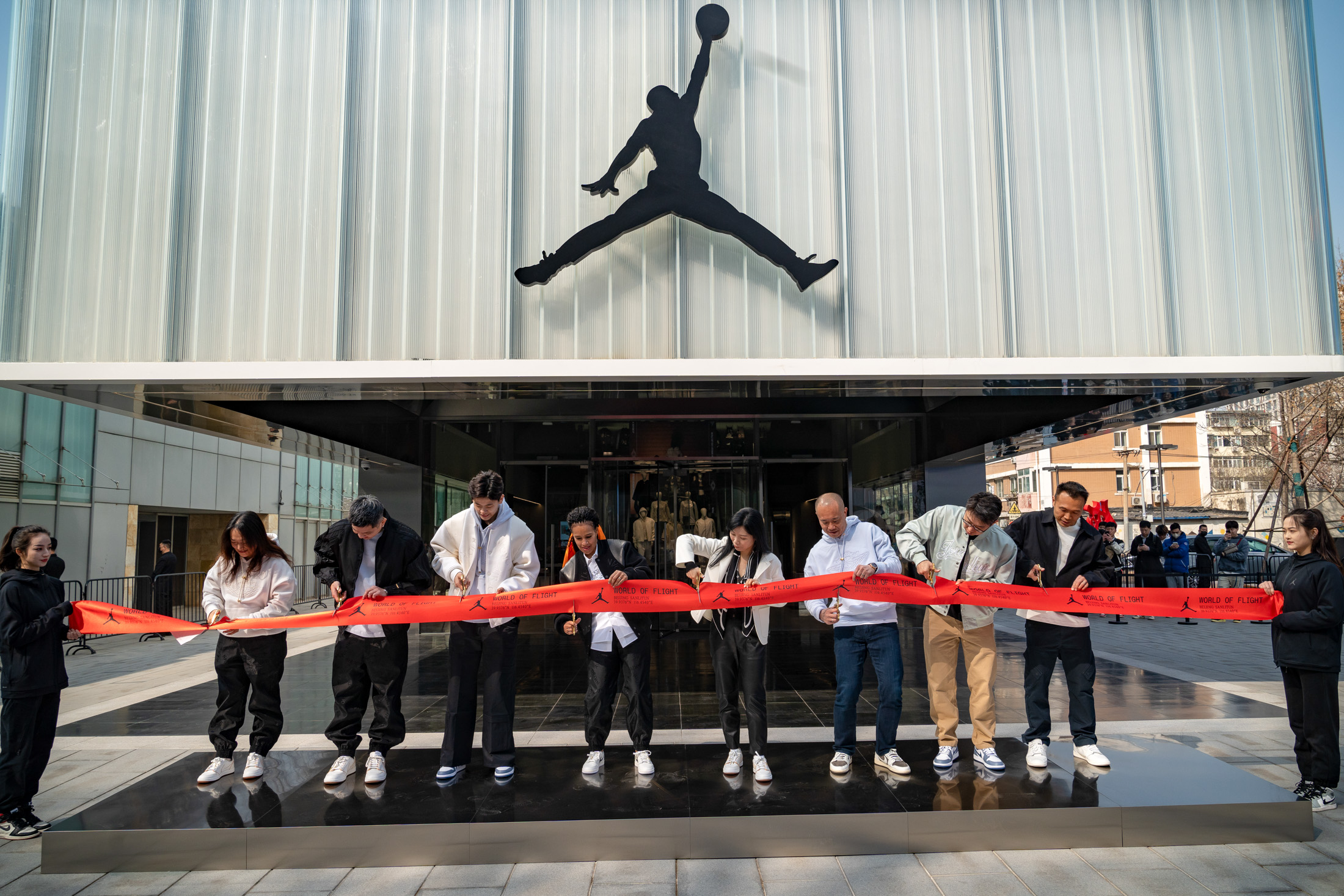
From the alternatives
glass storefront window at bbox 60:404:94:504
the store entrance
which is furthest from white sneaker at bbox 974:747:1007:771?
glass storefront window at bbox 60:404:94:504

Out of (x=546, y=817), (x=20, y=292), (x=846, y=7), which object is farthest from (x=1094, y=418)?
(x=20, y=292)

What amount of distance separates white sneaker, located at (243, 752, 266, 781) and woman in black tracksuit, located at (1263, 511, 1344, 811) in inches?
251

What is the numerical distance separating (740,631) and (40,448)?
769 inches

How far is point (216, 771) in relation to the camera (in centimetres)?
514

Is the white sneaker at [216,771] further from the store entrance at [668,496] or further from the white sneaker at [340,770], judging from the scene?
the store entrance at [668,496]

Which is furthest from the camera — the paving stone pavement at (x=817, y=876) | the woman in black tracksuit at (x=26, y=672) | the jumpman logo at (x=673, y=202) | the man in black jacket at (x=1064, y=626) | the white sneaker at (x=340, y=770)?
the jumpman logo at (x=673, y=202)

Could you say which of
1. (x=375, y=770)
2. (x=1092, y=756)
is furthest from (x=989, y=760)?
(x=375, y=770)

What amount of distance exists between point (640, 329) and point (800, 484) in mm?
7292

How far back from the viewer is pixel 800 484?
45.1 ft

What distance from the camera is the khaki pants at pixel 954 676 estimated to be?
5184mm

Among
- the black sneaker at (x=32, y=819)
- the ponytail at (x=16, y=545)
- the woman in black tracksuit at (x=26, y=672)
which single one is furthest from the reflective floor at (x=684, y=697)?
the ponytail at (x=16, y=545)

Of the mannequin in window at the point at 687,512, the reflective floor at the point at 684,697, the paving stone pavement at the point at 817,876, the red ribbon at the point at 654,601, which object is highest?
the mannequin in window at the point at 687,512

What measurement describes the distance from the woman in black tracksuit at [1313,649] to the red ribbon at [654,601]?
9.1 inches

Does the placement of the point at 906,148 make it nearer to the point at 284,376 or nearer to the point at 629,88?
the point at 629,88
